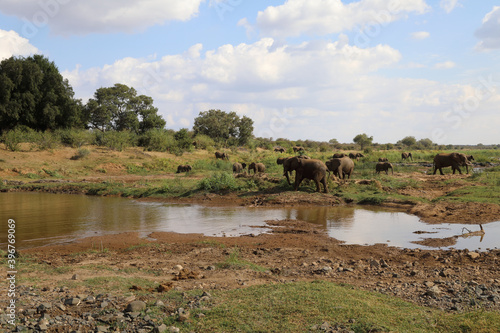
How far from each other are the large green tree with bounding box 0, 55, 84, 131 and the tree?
5603 cm

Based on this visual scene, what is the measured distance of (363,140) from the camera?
7875cm

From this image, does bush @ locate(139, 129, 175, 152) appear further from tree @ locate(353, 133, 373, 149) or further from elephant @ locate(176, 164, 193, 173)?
tree @ locate(353, 133, 373, 149)

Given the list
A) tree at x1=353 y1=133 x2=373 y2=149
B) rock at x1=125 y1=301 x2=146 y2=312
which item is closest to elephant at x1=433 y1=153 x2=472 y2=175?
rock at x1=125 y1=301 x2=146 y2=312

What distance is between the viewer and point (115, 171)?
30688 mm

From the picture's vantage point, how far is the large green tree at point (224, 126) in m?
56.2

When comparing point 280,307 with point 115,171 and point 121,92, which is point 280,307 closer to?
point 115,171

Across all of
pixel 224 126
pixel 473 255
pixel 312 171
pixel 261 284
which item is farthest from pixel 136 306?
pixel 224 126

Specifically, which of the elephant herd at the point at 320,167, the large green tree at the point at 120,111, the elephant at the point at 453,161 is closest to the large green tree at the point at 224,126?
the large green tree at the point at 120,111

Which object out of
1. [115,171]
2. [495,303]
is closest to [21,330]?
[495,303]

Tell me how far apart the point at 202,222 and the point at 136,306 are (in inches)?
328

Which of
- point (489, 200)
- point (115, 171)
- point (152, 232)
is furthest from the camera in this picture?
point (115, 171)

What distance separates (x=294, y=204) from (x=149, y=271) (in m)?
10.3

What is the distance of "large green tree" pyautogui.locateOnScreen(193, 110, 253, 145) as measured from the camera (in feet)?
184

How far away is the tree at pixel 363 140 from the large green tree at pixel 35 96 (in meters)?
56.0
